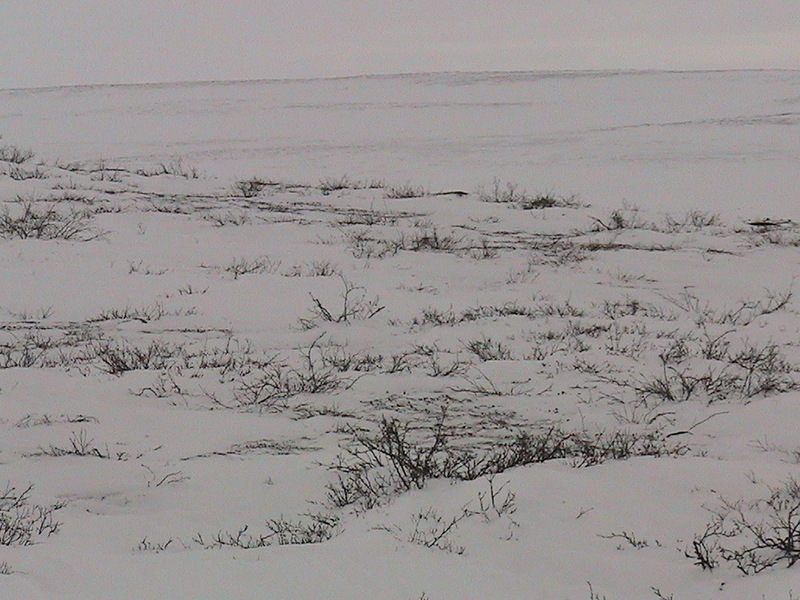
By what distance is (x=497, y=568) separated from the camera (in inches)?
127

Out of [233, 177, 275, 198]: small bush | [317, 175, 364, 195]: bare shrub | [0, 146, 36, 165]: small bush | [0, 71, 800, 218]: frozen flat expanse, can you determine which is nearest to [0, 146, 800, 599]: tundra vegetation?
[233, 177, 275, 198]: small bush

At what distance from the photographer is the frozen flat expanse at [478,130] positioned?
16.9 m

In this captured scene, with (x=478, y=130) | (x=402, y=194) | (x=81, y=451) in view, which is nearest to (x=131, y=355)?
(x=81, y=451)

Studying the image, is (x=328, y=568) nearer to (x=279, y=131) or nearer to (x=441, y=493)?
(x=441, y=493)

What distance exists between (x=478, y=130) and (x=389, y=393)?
64.2 feet

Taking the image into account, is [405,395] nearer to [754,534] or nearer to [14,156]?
[754,534]

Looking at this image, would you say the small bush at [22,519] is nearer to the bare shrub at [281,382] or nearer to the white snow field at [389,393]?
the white snow field at [389,393]

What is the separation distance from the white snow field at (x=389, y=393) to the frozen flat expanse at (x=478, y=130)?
307 centimetres

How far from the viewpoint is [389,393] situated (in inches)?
211

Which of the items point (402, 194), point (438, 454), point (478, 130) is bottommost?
point (438, 454)

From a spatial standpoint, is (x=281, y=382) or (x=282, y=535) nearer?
(x=282, y=535)

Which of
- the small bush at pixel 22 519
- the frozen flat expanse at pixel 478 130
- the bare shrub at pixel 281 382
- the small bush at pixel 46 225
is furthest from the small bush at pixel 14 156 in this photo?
the small bush at pixel 22 519

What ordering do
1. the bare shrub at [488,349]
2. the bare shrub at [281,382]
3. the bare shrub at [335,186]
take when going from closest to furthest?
1. the bare shrub at [281,382]
2. the bare shrub at [488,349]
3. the bare shrub at [335,186]

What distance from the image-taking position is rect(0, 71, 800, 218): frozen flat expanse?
16.9 m
